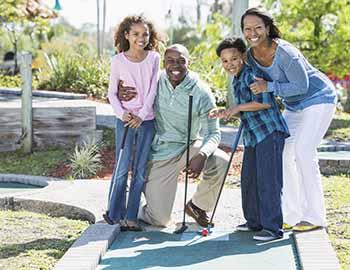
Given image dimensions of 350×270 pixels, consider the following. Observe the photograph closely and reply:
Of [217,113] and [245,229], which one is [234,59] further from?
[245,229]

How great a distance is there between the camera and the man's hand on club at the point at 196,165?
5254 millimetres

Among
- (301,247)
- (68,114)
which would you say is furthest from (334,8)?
(301,247)

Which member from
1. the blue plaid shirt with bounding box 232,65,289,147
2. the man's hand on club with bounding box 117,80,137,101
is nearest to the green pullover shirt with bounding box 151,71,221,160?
the man's hand on club with bounding box 117,80,137,101

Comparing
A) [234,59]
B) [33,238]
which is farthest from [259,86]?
[33,238]

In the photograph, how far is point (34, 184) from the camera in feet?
27.0

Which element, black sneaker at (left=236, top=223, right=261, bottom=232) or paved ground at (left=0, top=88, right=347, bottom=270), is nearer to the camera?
paved ground at (left=0, top=88, right=347, bottom=270)

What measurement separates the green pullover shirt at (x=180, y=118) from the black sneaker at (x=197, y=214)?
1.31 feet

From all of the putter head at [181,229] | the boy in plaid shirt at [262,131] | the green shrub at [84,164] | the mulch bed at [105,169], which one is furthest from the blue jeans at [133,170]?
the green shrub at [84,164]

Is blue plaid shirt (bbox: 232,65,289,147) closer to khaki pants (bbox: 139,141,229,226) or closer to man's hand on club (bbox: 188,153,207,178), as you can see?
man's hand on club (bbox: 188,153,207,178)

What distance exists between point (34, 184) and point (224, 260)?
157 inches

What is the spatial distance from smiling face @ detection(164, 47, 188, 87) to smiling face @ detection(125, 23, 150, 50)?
178mm

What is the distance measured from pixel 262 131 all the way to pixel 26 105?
5116 millimetres

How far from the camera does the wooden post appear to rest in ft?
31.4

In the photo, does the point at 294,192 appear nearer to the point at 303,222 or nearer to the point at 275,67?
the point at 303,222
